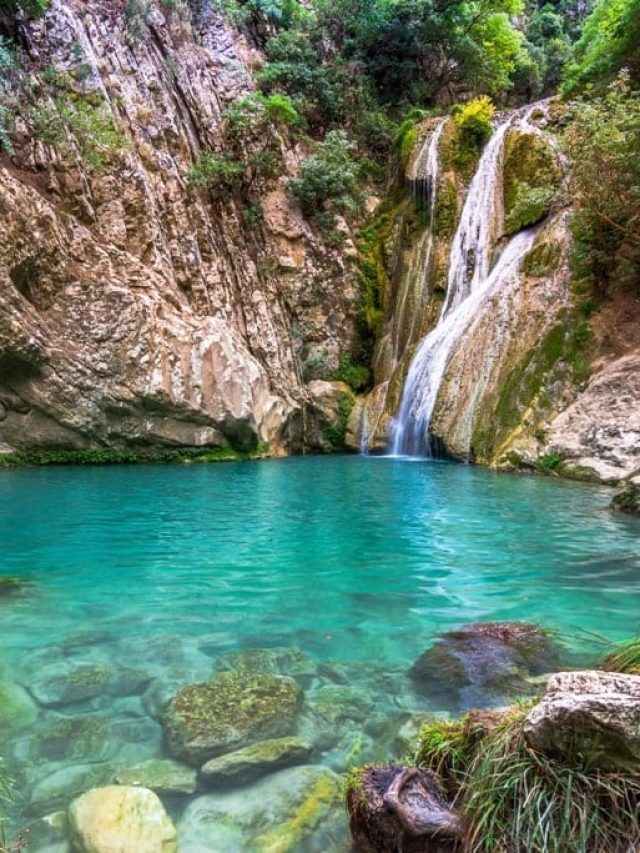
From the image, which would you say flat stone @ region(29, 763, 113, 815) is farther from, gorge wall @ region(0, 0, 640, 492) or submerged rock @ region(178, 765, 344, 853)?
gorge wall @ region(0, 0, 640, 492)

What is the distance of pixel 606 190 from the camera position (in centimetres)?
1486

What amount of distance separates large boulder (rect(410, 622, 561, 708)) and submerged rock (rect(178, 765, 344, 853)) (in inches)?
44.7

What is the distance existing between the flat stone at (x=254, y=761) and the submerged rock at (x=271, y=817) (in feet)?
0.23

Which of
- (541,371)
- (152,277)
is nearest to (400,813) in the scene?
(541,371)

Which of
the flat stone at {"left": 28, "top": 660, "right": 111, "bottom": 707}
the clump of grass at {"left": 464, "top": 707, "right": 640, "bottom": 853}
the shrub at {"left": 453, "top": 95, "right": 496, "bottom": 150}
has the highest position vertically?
the shrub at {"left": 453, "top": 95, "right": 496, "bottom": 150}

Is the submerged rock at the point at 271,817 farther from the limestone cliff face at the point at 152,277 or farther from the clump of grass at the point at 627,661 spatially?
the limestone cliff face at the point at 152,277

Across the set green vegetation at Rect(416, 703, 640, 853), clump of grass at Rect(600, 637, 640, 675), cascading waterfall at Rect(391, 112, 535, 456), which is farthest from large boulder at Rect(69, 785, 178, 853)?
cascading waterfall at Rect(391, 112, 535, 456)

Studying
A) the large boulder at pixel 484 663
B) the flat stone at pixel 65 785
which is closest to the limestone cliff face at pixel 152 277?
the large boulder at pixel 484 663

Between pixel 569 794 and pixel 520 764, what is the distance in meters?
0.18

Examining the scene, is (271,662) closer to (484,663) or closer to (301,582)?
(484,663)

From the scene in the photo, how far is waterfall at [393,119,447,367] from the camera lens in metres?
22.7

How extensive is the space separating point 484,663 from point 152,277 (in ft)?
56.6

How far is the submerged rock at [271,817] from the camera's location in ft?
8.47

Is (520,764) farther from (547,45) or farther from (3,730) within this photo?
(547,45)
